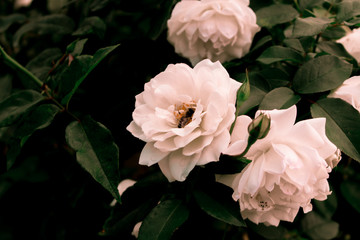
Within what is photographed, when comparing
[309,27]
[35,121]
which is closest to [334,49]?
[309,27]

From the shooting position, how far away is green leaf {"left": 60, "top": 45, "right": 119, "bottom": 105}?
713 millimetres

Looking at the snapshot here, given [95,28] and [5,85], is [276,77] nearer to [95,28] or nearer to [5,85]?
[95,28]

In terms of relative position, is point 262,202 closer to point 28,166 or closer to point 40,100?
point 40,100

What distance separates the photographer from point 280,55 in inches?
30.5

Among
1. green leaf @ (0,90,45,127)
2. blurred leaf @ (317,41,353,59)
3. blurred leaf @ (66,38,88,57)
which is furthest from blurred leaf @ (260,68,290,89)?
green leaf @ (0,90,45,127)

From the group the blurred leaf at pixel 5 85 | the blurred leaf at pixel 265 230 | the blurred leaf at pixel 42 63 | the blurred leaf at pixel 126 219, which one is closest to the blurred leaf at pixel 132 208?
the blurred leaf at pixel 126 219

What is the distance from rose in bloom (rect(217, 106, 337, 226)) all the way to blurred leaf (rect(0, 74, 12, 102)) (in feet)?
2.58

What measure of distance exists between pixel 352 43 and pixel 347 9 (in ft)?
0.34

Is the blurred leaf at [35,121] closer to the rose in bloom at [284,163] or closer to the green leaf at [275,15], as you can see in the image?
the rose in bloom at [284,163]

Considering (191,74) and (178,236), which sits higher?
(191,74)

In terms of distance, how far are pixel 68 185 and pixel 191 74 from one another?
0.75 metres

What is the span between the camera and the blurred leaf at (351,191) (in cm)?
108

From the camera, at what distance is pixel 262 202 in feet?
2.03

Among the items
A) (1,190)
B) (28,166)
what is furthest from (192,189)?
(1,190)
